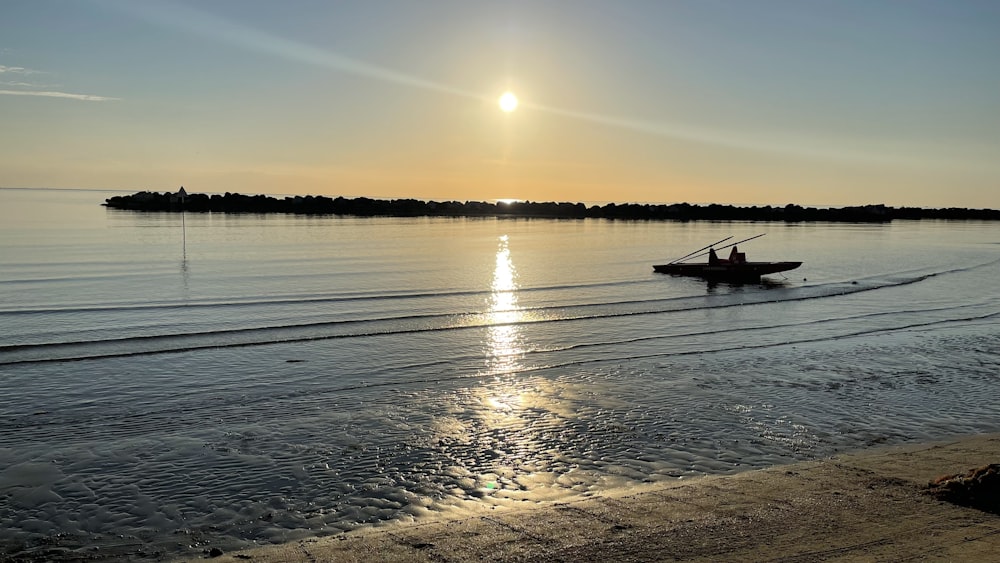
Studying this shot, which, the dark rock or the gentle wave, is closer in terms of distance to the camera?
the dark rock

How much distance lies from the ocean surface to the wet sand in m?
0.69

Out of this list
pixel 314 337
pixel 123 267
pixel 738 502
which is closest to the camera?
pixel 738 502

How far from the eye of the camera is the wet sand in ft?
19.9

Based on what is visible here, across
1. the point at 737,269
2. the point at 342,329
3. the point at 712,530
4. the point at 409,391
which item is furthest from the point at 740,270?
the point at 712,530

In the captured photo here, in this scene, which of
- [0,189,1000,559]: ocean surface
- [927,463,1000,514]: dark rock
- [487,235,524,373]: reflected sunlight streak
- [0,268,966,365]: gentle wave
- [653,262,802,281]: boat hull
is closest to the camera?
[927,463,1000,514]: dark rock

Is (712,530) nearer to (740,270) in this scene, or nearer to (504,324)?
(504,324)

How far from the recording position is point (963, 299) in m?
29.4

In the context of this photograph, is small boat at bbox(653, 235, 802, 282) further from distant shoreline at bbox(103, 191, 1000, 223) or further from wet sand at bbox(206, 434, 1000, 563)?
distant shoreline at bbox(103, 191, 1000, 223)

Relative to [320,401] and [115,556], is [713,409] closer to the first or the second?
[320,401]

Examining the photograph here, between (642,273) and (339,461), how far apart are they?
30.2 m

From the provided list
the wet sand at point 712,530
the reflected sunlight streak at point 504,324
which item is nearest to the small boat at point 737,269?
the reflected sunlight streak at point 504,324

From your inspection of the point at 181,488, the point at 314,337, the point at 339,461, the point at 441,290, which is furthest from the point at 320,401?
the point at 441,290

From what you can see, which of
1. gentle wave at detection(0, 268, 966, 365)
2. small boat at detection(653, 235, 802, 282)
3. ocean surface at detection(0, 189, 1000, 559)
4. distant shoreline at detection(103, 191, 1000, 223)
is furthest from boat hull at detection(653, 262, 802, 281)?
distant shoreline at detection(103, 191, 1000, 223)

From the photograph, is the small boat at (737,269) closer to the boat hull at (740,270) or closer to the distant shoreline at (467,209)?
the boat hull at (740,270)
